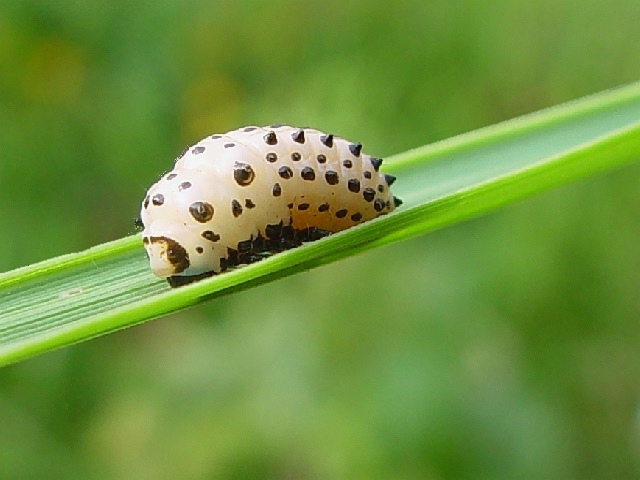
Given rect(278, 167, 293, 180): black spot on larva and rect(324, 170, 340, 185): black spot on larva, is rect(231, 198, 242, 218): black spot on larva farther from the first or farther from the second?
rect(324, 170, 340, 185): black spot on larva

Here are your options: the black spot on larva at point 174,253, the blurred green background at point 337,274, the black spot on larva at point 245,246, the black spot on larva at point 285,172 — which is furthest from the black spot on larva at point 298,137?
the blurred green background at point 337,274

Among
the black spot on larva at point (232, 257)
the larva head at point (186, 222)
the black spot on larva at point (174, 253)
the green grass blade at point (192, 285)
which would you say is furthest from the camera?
the black spot on larva at point (232, 257)

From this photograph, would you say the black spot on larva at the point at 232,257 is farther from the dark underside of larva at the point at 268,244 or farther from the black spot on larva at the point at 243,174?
the black spot on larva at the point at 243,174

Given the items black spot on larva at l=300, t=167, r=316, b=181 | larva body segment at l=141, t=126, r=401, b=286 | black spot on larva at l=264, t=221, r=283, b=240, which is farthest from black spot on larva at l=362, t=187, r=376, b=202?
black spot on larva at l=264, t=221, r=283, b=240

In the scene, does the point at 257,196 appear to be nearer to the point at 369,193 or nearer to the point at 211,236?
the point at 211,236

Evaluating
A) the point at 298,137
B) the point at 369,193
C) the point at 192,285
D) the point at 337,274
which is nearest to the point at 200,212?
the point at 298,137

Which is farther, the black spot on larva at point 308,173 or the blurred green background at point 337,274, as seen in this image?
the blurred green background at point 337,274

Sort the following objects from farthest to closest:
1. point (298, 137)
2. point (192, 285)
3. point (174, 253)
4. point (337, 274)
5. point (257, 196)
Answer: point (337, 274) → point (298, 137) → point (257, 196) → point (174, 253) → point (192, 285)
